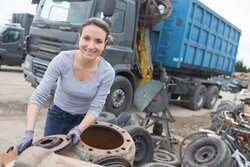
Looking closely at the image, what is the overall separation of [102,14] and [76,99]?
9.72 feet

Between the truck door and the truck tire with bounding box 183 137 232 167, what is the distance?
8816 mm

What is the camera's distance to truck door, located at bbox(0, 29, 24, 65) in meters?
9.31

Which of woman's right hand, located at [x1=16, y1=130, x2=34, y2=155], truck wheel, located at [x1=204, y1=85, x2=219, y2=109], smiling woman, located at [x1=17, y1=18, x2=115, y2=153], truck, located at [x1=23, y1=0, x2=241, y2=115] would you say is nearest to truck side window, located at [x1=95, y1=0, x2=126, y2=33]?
truck, located at [x1=23, y1=0, x2=241, y2=115]

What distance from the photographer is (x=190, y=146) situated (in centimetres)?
341

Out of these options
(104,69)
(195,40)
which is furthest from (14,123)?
(195,40)

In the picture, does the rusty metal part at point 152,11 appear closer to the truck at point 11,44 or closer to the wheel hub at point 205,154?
the wheel hub at point 205,154

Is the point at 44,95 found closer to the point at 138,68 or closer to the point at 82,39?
Result: the point at 82,39

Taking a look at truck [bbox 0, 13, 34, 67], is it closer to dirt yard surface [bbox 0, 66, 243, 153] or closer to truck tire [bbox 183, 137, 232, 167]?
dirt yard surface [bbox 0, 66, 243, 153]

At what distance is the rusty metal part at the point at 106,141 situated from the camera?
4.34 feet

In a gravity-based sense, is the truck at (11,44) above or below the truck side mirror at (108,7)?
below

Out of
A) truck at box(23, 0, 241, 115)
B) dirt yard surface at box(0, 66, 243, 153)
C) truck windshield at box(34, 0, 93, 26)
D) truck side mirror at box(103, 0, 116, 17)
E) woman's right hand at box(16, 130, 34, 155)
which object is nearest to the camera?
woman's right hand at box(16, 130, 34, 155)

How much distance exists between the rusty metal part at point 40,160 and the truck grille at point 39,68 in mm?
4031

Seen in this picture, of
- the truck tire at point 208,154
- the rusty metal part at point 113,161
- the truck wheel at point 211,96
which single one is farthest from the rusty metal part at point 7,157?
the truck wheel at point 211,96

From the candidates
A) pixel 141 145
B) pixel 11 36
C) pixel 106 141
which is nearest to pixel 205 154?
pixel 141 145
